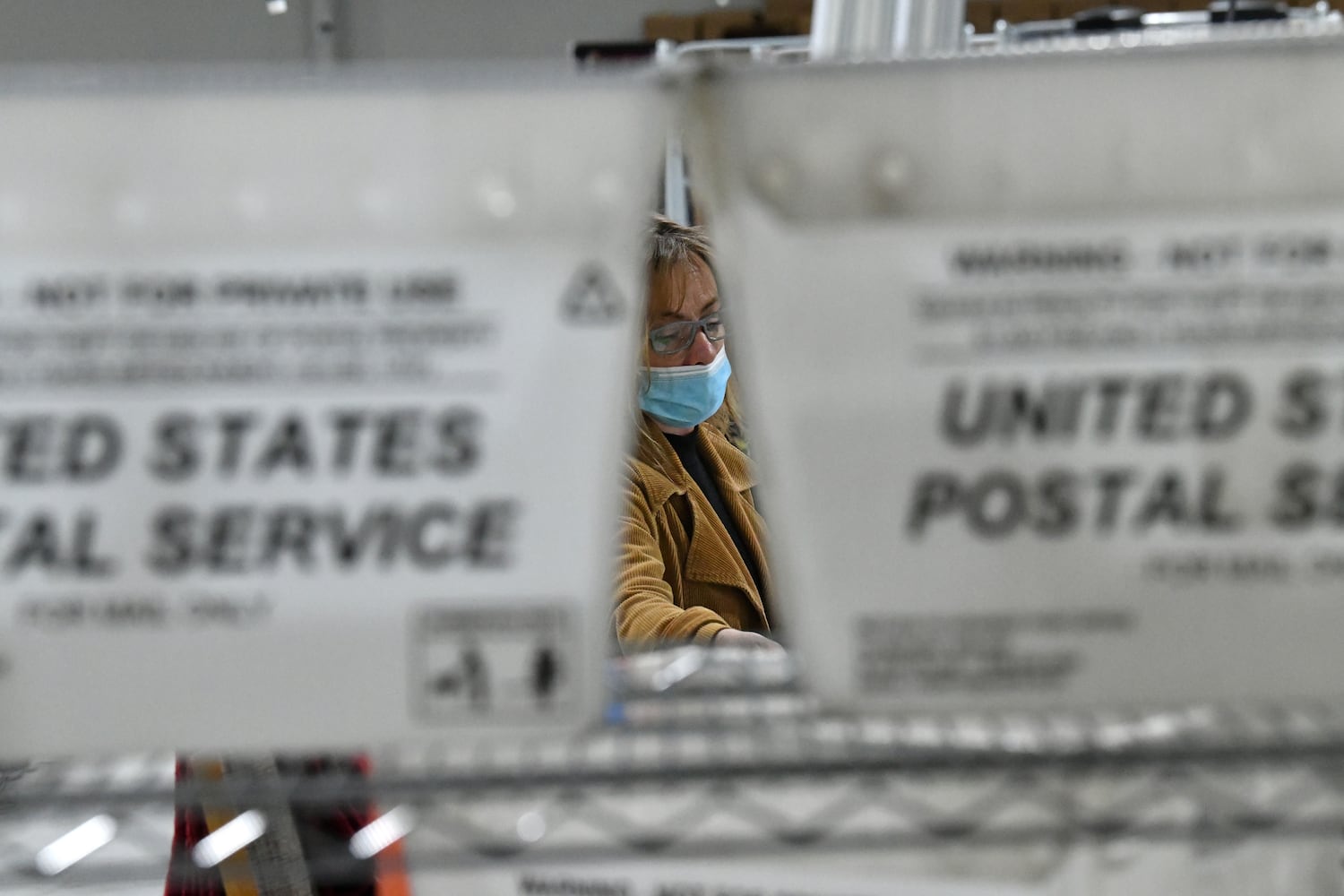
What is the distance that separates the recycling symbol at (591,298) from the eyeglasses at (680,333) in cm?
92

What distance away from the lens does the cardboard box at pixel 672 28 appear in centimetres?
500

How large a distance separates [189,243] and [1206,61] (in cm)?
37

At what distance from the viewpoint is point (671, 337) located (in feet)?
4.41

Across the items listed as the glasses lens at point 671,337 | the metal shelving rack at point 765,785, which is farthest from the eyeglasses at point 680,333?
the metal shelving rack at point 765,785

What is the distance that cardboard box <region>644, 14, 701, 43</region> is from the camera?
4996 mm

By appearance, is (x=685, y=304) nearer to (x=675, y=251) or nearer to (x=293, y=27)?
(x=675, y=251)

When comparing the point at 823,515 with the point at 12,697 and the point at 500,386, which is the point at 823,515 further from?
the point at 12,697

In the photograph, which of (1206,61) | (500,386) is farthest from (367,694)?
(1206,61)

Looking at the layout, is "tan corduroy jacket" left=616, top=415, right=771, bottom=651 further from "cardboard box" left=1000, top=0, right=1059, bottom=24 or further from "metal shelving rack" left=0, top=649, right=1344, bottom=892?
"cardboard box" left=1000, top=0, right=1059, bottom=24

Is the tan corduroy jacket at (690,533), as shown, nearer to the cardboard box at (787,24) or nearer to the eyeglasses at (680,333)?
the eyeglasses at (680,333)

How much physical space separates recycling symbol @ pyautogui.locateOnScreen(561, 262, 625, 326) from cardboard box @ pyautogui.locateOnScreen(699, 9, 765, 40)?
4598 millimetres

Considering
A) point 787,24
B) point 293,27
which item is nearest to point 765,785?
point 787,24

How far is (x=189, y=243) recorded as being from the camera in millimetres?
395

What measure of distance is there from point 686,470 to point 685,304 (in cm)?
24
